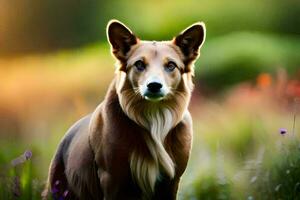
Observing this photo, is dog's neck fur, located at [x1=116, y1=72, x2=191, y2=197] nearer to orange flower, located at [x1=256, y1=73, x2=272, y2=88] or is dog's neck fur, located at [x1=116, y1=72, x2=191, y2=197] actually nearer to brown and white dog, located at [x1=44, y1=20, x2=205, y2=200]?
brown and white dog, located at [x1=44, y1=20, x2=205, y2=200]

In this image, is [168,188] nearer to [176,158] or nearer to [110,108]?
[176,158]

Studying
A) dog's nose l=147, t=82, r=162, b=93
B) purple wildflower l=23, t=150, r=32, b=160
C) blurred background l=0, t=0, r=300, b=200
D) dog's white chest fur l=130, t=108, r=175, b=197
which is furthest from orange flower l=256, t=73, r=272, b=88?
purple wildflower l=23, t=150, r=32, b=160

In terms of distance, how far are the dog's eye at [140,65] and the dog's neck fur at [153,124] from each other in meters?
0.12

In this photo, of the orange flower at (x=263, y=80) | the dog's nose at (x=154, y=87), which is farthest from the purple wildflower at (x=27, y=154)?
the orange flower at (x=263, y=80)

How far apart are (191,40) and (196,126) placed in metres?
0.90

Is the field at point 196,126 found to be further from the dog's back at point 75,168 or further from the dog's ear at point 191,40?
the dog's ear at point 191,40

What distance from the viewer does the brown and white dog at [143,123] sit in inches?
187

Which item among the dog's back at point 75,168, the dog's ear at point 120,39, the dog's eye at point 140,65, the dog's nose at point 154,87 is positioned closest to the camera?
the dog's nose at point 154,87

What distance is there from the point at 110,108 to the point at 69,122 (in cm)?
73

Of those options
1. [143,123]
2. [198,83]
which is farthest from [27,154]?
[198,83]

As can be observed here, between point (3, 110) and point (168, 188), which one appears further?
point (3, 110)

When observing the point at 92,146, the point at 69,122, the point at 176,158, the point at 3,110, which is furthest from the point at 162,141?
the point at 3,110

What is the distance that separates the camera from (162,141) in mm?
4859

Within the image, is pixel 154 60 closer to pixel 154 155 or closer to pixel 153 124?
pixel 153 124
